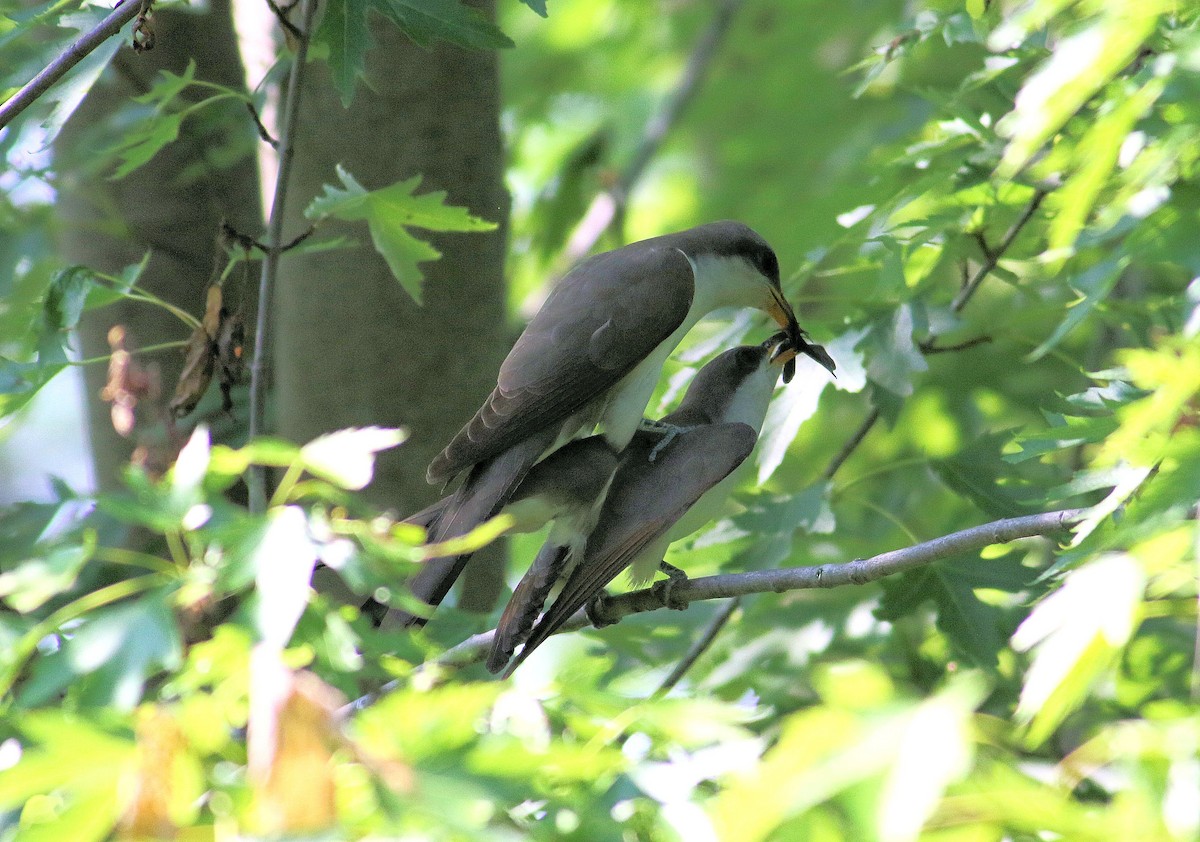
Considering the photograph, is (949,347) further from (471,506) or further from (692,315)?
(471,506)

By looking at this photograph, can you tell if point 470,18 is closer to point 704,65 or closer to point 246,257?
point 246,257

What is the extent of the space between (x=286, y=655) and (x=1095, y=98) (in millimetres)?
2211

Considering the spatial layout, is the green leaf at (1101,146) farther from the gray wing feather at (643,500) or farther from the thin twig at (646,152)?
the thin twig at (646,152)

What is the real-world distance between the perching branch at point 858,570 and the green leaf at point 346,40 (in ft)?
4.06

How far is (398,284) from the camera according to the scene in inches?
141

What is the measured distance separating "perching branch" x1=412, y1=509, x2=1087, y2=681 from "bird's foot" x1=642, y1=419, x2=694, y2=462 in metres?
0.55

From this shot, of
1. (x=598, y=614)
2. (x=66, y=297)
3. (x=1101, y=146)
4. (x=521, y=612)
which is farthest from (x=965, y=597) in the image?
(x=66, y=297)

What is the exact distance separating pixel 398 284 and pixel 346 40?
0.96m

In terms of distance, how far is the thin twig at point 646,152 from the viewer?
5.47 metres

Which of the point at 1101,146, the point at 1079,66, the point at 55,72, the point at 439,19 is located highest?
the point at 55,72

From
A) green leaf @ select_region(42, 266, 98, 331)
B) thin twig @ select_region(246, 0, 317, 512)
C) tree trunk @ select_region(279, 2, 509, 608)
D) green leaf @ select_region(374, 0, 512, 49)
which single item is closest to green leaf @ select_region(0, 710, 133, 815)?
thin twig @ select_region(246, 0, 317, 512)

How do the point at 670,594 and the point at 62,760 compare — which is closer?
the point at 62,760

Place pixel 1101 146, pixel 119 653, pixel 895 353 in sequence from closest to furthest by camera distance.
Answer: pixel 119 653
pixel 1101 146
pixel 895 353

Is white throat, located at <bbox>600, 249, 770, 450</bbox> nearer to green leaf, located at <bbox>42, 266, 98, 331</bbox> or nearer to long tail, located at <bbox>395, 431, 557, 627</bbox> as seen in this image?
long tail, located at <bbox>395, 431, 557, 627</bbox>
